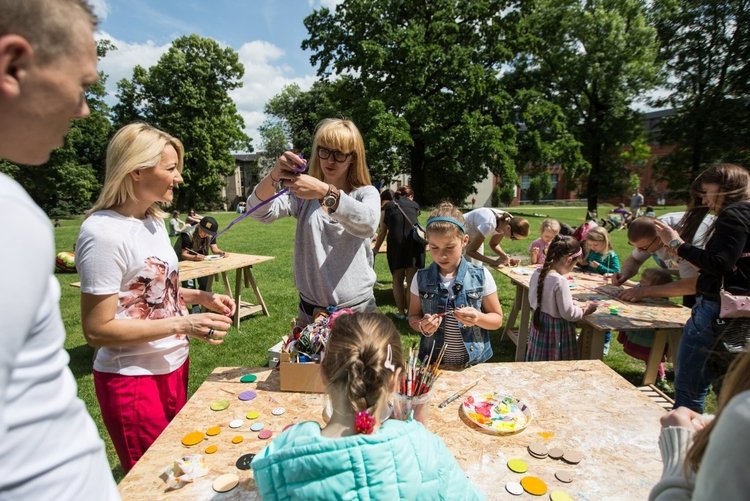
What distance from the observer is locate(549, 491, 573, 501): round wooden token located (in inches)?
48.3

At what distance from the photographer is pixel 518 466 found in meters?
1.37

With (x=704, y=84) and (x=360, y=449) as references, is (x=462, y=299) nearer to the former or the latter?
(x=360, y=449)

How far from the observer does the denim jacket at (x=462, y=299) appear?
2363mm

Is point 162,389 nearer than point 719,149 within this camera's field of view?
Yes

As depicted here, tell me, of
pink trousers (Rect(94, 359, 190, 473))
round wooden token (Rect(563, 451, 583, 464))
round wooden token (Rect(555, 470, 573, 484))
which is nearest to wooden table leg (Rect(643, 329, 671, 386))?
round wooden token (Rect(563, 451, 583, 464))

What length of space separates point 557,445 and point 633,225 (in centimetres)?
278

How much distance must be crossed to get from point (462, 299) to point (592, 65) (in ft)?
71.5

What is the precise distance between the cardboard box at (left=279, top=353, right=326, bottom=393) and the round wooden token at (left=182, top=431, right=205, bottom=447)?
0.40 meters

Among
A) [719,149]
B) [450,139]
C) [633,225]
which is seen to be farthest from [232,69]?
[633,225]

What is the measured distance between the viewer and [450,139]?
1805 cm

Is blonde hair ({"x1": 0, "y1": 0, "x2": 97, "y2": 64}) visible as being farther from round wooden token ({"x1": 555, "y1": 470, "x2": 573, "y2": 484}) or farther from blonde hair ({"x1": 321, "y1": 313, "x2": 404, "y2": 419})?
round wooden token ({"x1": 555, "y1": 470, "x2": 573, "y2": 484})

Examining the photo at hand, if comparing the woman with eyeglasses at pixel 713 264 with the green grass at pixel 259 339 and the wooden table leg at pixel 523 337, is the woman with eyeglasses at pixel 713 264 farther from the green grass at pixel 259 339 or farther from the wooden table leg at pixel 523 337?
the wooden table leg at pixel 523 337

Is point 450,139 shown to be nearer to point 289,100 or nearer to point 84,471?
point 84,471

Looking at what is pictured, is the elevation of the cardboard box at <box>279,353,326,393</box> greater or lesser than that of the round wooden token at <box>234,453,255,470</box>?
greater
